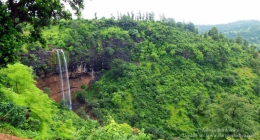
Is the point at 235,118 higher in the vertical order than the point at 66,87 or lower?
higher

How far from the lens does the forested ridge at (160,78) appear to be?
2864 centimetres

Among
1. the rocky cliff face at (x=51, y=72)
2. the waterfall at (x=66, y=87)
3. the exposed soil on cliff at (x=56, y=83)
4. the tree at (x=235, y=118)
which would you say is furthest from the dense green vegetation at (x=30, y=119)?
the waterfall at (x=66, y=87)

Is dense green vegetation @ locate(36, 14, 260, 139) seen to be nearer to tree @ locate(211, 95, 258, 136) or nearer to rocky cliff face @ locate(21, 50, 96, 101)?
rocky cliff face @ locate(21, 50, 96, 101)

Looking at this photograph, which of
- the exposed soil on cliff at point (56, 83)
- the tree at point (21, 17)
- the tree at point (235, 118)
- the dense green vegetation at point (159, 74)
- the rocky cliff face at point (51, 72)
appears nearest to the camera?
the tree at point (21, 17)

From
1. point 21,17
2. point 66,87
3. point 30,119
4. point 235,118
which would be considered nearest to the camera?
point 21,17

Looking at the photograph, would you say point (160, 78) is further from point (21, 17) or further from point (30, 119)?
point (21, 17)

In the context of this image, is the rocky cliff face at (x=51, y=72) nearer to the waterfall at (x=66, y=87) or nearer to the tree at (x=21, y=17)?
the waterfall at (x=66, y=87)

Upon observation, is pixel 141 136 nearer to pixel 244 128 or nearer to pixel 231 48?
pixel 244 128

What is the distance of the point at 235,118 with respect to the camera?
777 inches

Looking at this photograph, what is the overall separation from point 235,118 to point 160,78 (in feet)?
63.8

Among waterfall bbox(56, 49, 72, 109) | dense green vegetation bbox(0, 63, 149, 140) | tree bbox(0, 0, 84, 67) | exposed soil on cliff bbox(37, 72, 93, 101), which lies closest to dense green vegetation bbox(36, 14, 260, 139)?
waterfall bbox(56, 49, 72, 109)

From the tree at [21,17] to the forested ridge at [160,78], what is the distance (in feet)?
52.9

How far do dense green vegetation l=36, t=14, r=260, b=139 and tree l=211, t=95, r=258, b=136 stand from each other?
6.76 m

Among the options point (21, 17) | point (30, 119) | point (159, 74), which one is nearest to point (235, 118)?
point (30, 119)
